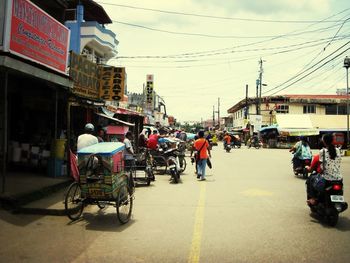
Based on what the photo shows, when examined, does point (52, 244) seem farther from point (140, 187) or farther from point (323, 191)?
point (140, 187)

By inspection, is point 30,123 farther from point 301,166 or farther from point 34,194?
point 301,166

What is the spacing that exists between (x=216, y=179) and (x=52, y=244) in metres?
8.53

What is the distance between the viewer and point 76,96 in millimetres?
12242

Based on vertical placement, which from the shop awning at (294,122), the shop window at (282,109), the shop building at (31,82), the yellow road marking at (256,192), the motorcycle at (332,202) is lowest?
the yellow road marking at (256,192)

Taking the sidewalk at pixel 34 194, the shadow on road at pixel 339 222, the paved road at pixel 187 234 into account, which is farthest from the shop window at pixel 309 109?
the shadow on road at pixel 339 222

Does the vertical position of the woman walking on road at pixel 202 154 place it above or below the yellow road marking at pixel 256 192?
above

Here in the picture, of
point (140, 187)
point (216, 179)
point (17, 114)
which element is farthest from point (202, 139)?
point (17, 114)

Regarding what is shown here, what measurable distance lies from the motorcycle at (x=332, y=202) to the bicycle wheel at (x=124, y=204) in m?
3.68

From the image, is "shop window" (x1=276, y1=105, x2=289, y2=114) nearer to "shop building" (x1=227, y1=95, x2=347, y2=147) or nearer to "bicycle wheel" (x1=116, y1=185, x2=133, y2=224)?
"shop building" (x1=227, y1=95, x2=347, y2=147)

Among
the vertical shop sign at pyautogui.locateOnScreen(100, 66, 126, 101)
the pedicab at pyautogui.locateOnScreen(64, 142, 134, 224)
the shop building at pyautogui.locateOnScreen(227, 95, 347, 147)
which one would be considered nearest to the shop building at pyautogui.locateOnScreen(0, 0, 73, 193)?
the vertical shop sign at pyautogui.locateOnScreen(100, 66, 126, 101)

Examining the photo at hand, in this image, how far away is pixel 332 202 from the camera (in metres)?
6.68

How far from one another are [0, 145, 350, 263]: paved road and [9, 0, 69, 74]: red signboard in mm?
3819

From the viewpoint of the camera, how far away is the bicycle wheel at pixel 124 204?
6773mm

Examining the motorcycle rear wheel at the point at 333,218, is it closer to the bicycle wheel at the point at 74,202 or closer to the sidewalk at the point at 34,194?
the bicycle wheel at the point at 74,202
